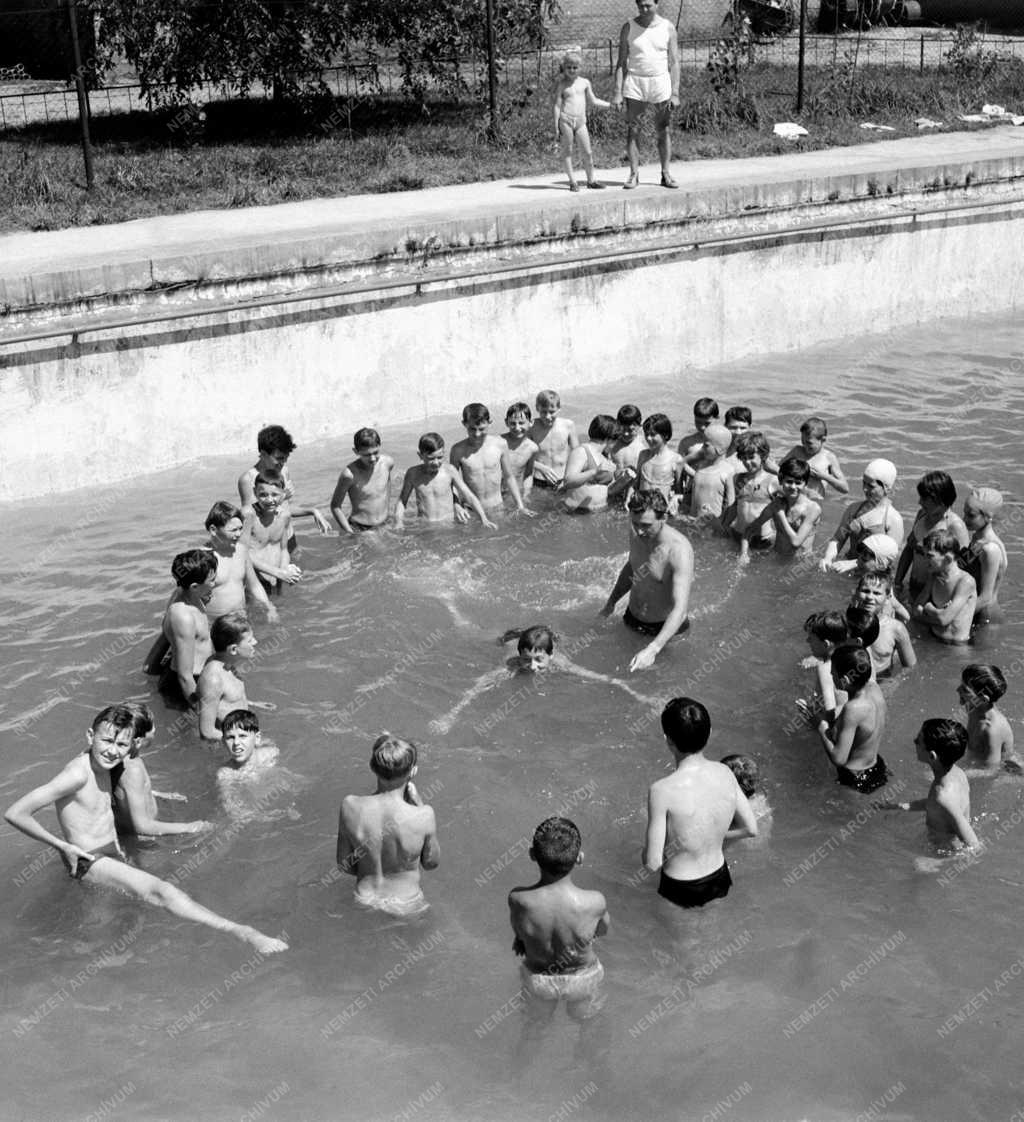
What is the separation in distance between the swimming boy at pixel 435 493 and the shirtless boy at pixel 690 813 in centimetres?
511

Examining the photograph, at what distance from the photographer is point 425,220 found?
14.4 meters

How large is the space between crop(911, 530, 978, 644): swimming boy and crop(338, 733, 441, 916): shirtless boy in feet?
13.7

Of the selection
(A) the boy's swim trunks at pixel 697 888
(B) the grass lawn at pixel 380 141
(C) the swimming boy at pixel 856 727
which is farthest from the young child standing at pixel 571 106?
(A) the boy's swim trunks at pixel 697 888

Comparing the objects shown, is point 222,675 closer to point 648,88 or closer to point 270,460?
point 270,460

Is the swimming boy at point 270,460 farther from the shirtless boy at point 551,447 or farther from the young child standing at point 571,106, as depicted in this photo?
the young child standing at point 571,106

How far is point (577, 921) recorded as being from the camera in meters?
6.05

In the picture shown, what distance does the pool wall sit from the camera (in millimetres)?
12523

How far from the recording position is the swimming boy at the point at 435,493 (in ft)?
37.5

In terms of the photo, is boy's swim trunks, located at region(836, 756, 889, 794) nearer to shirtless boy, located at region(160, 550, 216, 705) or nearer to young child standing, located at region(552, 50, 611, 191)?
shirtless boy, located at region(160, 550, 216, 705)

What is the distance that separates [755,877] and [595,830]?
97cm

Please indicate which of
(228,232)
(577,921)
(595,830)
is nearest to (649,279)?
(228,232)

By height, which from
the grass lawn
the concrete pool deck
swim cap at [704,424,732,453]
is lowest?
swim cap at [704,424,732,453]

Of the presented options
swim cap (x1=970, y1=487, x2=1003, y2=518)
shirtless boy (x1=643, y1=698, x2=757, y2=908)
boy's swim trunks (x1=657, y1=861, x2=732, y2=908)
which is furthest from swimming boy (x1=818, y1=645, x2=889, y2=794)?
swim cap (x1=970, y1=487, x2=1003, y2=518)

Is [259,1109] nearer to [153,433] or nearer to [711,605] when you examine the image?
[711,605]
